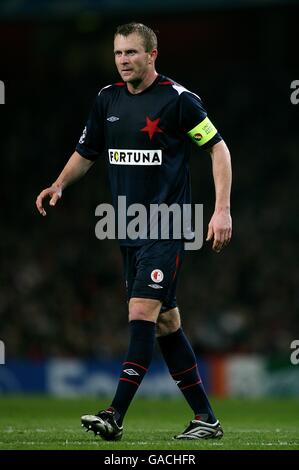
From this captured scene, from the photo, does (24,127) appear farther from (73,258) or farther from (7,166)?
(73,258)

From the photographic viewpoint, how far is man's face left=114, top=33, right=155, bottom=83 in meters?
6.58

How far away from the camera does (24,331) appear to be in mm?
18406

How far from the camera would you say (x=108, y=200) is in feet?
68.0

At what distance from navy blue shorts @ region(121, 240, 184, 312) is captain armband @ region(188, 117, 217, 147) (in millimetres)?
627

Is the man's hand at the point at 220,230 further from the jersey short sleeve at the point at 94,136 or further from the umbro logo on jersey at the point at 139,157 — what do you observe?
the jersey short sleeve at the point at 94,136

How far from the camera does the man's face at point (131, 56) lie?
6.58m

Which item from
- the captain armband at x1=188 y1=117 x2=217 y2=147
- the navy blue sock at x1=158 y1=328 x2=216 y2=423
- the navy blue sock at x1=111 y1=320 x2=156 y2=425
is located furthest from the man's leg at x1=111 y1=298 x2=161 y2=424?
the captain armband at x1=188 y1=117 x2=217 y2=147

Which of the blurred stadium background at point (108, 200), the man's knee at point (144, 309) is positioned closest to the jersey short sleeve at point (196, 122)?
the man's knee at point (144, 309)

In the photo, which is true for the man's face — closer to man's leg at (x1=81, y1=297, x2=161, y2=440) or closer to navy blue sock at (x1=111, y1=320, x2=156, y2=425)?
man's leg at (x1=81, y1=297, x2=161, y2=440)

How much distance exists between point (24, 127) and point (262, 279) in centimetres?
627

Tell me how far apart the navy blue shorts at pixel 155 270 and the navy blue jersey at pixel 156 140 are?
0.11m

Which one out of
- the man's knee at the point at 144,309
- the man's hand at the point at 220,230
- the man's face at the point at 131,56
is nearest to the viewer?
the man's hand at the point at 220,230

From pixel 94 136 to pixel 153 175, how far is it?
0.59 metres

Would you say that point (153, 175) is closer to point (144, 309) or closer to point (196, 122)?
point (196, 122)
